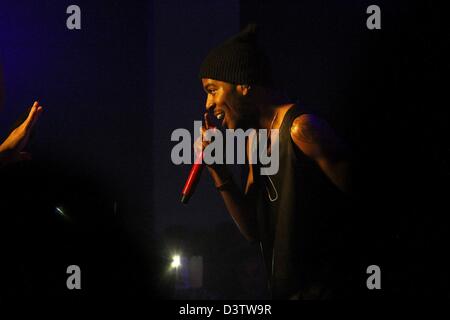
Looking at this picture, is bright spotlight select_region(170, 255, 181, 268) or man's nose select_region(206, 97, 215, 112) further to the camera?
bright spotlight select_region(170, 255, 181, 268)

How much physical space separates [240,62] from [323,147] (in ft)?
1.36

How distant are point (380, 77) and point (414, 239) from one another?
0.59 metres

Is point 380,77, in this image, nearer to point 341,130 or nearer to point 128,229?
point 341,130

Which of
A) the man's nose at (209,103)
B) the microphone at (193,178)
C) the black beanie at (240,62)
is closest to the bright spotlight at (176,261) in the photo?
the microphone at (193,178)

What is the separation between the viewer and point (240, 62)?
6.86 ft

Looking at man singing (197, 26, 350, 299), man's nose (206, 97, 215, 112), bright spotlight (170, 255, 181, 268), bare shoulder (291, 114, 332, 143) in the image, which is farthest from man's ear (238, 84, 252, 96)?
bright spotlight (170, 255, 181, 268)

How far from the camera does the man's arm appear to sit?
196 cm

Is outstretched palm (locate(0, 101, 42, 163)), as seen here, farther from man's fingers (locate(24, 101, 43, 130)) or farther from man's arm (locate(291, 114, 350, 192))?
man's arm (locate(291, 114, 350, 192))

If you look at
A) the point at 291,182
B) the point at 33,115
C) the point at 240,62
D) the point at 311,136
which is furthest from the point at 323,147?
the point at 33,115

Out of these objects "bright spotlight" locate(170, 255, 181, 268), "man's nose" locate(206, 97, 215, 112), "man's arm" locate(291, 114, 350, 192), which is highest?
"man's nose" locate(206, 97, 215, 112)

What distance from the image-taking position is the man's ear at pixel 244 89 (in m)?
2.12

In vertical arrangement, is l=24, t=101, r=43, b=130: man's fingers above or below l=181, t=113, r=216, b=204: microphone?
above

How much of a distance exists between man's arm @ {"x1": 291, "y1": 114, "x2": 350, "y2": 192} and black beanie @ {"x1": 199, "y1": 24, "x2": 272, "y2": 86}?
0.25 metres
